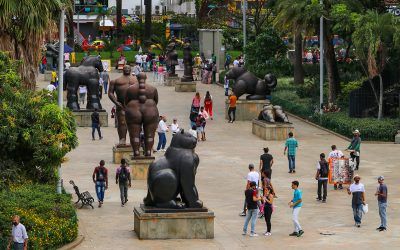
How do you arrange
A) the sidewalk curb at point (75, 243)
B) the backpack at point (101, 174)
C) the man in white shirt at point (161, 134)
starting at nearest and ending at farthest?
the sidewalk curb at point (75, 243) → the backpack at point (101, 174) → the man in white shirt at point (161, 134)

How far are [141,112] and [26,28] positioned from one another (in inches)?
231

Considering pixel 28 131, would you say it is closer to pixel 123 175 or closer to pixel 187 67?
pixel 123 175

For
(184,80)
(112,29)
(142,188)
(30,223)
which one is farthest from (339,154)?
(112,29)

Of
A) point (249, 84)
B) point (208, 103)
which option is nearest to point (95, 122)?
point (208, 103)

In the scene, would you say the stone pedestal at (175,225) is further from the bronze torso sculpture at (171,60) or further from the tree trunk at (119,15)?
the tree trunk at (119,15)

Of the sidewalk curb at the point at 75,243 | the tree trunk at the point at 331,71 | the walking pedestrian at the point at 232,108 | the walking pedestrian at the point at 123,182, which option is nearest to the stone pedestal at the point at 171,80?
the tree trunk at the point at 331,71

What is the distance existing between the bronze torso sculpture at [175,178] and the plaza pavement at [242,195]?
2.83 feet

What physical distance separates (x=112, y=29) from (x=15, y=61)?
7823 centimetres

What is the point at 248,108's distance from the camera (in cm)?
4900

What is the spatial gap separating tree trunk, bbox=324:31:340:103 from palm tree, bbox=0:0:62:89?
22.4 m

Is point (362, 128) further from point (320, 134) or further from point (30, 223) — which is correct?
point (30, 223)

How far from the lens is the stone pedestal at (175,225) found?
1004 inches

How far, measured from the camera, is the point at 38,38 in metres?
29.3

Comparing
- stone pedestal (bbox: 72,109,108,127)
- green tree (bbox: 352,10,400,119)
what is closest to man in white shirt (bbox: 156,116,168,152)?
stone pedestal (bbox: 72,109,108,127)
